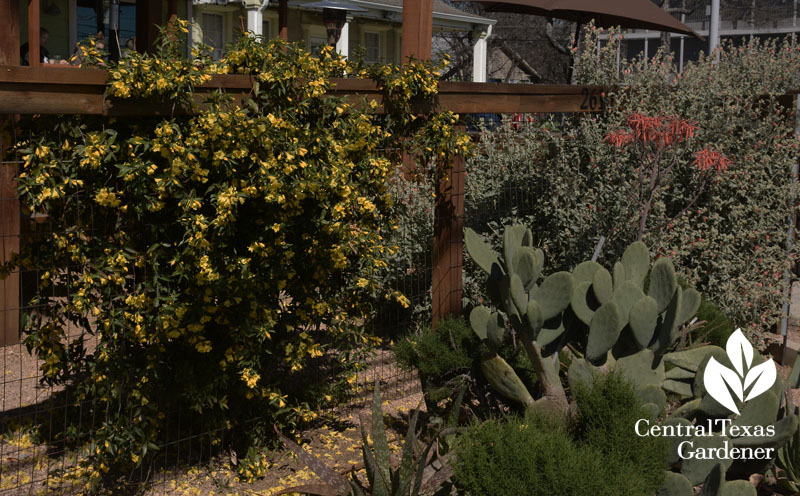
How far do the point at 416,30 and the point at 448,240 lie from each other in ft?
4.24

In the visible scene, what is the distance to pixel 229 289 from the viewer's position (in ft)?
Answer: 12.3

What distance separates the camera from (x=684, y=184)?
6.16m

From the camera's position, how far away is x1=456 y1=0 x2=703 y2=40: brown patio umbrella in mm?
8805

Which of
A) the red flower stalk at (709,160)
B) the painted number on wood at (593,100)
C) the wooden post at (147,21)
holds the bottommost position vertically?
the red flower stalk at (709,160)

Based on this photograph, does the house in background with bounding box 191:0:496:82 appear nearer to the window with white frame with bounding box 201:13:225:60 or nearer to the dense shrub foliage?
the window with white frame with bounding box 201:13:225:60

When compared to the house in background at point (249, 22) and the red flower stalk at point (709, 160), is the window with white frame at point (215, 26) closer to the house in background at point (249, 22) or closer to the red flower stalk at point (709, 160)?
the house in background at point (249, 22)

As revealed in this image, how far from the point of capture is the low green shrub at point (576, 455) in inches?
116

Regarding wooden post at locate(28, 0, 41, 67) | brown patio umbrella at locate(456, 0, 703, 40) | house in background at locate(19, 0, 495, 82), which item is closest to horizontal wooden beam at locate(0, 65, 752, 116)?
wooden post at locate(28, 0, 41, 67)

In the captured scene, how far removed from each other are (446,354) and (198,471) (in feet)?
4.34

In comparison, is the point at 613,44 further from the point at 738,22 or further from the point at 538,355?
the point at 738,22

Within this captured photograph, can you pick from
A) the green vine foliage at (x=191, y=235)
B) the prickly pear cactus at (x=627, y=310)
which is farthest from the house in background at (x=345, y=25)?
the prickly pear cactus at (x=627, y=310)

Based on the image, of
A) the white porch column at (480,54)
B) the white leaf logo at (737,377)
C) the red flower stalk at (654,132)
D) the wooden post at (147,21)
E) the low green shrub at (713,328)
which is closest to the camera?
the white leaf logo at (737,377)

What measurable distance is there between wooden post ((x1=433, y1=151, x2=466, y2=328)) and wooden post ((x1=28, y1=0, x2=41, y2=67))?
3.44 m

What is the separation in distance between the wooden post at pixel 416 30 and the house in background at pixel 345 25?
30.1 ft
